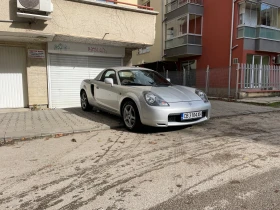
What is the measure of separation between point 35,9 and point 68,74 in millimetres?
3181

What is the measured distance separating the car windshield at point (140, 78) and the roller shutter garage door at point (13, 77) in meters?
5.13

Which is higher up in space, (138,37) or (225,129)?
(138,37)

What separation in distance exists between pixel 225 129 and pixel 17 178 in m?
4.58

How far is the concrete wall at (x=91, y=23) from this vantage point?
813 centimetres

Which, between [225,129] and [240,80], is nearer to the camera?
[225,129]

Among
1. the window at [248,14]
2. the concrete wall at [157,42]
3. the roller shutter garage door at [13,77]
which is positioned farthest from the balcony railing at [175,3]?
the roller shutter garage door at [13,77]

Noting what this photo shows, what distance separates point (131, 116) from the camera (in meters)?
5.75

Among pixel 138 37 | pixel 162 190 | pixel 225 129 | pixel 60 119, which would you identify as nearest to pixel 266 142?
pixel 225 129

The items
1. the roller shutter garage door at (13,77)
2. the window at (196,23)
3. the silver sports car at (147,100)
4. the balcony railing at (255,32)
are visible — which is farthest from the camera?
the window at (196,23)

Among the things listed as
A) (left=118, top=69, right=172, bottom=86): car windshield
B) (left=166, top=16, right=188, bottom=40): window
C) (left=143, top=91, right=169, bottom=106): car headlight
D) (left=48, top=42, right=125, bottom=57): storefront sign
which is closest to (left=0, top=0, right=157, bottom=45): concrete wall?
(left=48, top=42, right=125, bottom=57): storefront sign

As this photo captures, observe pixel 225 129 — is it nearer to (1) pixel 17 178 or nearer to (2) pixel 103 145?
(2) pixel 103 145

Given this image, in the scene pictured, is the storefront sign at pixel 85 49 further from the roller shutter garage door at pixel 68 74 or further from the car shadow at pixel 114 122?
the car shadow at pixel 114 122

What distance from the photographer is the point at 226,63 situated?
17938 mm

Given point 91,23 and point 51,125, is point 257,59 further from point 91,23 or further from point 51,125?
point 51,125
